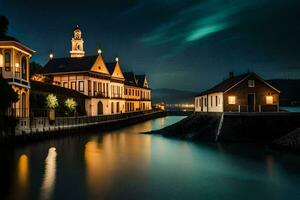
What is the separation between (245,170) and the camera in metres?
24.3

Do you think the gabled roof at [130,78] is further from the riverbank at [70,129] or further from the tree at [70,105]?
the tree at [70,105]

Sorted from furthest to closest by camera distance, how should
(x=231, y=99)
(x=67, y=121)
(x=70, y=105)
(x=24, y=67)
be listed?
(x=70, y=105), (x=67, y=121), (x=24, y=67), (x=231, y=99)

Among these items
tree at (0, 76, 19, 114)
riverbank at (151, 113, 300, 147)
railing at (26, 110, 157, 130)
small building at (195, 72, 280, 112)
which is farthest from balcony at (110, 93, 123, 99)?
tree at (0, 76, 19, 114)

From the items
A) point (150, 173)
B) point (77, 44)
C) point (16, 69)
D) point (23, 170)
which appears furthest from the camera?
point (77, 44)

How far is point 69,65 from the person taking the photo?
70938mm

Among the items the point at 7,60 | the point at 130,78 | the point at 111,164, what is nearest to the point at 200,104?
the point at 111,164

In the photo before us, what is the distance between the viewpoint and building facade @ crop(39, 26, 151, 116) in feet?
220

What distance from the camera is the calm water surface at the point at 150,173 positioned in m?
18.6

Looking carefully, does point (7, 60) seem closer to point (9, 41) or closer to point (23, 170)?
point (9, 41)

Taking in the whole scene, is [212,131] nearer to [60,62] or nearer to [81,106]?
[81,106]

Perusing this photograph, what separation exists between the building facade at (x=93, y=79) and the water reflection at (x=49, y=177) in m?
36.3

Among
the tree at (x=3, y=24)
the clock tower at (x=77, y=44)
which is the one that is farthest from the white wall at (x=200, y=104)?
the clock tower at (x=77, y=44)

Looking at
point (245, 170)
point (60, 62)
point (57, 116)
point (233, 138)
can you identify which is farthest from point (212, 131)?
point (60, 62)

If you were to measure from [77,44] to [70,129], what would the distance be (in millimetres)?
48557
